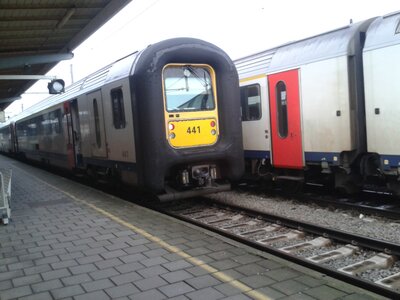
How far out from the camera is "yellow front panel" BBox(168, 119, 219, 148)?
798 cm

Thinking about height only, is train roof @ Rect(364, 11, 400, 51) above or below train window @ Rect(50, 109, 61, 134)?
above

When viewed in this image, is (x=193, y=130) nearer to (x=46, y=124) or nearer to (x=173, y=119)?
(x=173, y=119)

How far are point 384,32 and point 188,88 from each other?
11.9 feet

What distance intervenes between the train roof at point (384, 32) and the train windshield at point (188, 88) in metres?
3.01

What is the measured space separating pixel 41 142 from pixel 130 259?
565 inches

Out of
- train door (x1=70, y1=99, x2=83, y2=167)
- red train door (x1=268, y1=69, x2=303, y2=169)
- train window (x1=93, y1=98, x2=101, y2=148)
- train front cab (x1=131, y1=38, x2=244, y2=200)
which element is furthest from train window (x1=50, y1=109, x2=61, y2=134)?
red train door (x1=268, y1=69, x2=303, y2=169)

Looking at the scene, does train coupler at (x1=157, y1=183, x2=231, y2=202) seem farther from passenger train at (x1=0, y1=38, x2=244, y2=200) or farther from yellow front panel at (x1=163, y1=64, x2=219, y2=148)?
yellow front panel at (x1=163, y1=64, x2=219, y2=148)

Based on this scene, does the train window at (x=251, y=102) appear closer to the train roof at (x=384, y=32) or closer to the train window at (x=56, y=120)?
the train roof at (x=384, y=32)

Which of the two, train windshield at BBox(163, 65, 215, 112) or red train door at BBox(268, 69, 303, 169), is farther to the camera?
red train door at BBox(268, 69, 303, 169)

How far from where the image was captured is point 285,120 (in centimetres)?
966

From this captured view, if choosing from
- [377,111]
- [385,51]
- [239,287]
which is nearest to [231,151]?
[377,111]

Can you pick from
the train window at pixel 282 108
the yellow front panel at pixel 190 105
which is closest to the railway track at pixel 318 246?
the yellow front panel at pixel 190 105

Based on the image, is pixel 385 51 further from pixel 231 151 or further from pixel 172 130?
pixel 172 130

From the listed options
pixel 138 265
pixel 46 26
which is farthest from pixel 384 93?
pixel 46 26
